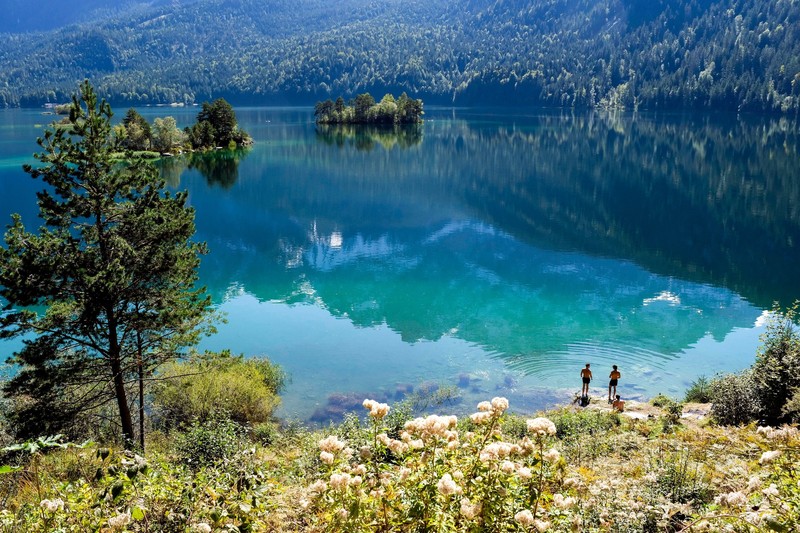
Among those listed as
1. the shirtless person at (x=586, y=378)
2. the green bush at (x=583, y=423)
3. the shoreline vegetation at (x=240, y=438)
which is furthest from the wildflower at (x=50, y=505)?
the shirtless person at (x=586, y=378)

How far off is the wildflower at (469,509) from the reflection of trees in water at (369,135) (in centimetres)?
11061

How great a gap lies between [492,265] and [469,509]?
41074mm

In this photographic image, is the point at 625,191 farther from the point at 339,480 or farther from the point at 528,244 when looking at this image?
the point at 339,480

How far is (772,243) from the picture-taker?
160 ft

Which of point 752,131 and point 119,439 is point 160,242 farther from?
point 752,131

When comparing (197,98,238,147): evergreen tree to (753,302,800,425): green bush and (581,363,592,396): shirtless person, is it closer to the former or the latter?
(581,363,592,396): shirtless person

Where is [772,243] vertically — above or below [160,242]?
below

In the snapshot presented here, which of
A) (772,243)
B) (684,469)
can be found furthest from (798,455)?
(772,243)

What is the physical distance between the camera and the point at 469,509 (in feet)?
16.0

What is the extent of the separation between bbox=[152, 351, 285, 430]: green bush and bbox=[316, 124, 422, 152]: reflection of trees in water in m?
94.4

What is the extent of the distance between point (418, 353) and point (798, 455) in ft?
70.4

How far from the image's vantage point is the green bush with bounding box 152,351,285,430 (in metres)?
20.5

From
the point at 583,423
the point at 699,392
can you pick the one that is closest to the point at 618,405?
the point at 583,423

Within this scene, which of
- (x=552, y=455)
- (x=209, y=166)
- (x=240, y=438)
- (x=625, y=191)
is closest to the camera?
(x=552, y=455)
